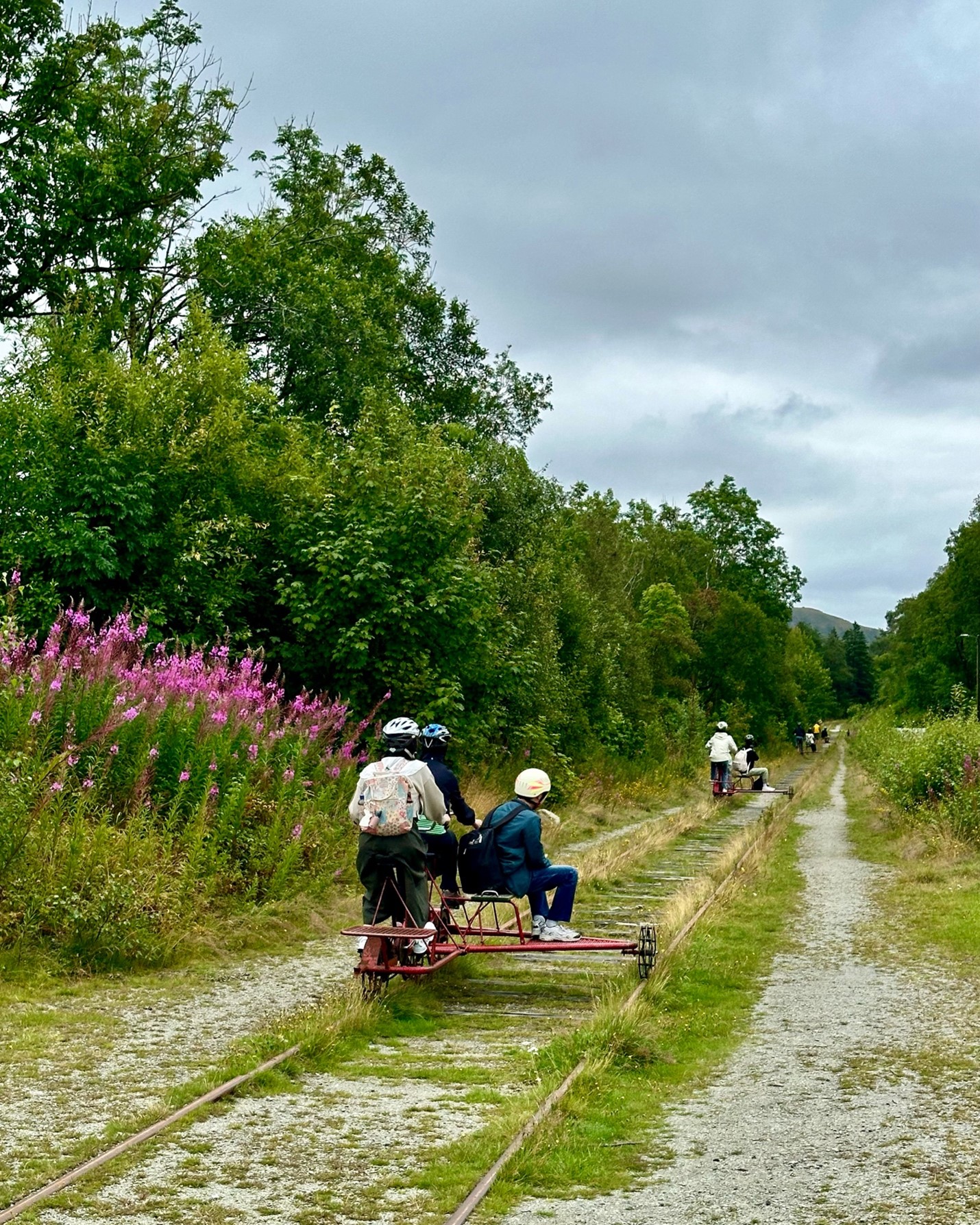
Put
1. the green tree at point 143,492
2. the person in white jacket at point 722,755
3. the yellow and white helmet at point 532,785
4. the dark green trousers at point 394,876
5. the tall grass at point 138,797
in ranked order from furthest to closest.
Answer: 1. the person in white jacket at point 722,755
2. the green tree at point 143,492
3. the tall grass at point 138,797
4. the yellow and white helmet at point 532,785
5. the dark green trousers at point 394,876

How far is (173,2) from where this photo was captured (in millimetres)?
31750

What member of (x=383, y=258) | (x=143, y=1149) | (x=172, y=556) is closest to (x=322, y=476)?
(x=172, y=556)

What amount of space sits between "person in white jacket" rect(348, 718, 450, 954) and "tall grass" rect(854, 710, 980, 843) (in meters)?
12.7

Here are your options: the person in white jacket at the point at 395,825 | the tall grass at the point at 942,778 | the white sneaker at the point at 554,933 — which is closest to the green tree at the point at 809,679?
the tall grass at the point at 942,778

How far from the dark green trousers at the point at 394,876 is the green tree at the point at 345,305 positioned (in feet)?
64.6

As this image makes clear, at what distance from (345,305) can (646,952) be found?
91.4 feet

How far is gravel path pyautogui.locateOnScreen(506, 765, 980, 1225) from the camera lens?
224 inches

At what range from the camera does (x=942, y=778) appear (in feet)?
78.3

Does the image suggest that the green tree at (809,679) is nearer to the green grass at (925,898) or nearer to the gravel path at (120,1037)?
the green grass at (925,898)

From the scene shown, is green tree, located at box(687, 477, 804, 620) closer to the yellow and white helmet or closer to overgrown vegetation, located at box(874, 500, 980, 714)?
overgrown vegetation, located at box(874, 500, 980, 714)

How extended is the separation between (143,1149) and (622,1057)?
332cm

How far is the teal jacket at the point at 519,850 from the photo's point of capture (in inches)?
406

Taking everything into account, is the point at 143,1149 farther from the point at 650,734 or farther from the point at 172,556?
the point at 650,734

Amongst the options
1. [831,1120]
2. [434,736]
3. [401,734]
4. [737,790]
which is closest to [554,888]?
[434,736]
